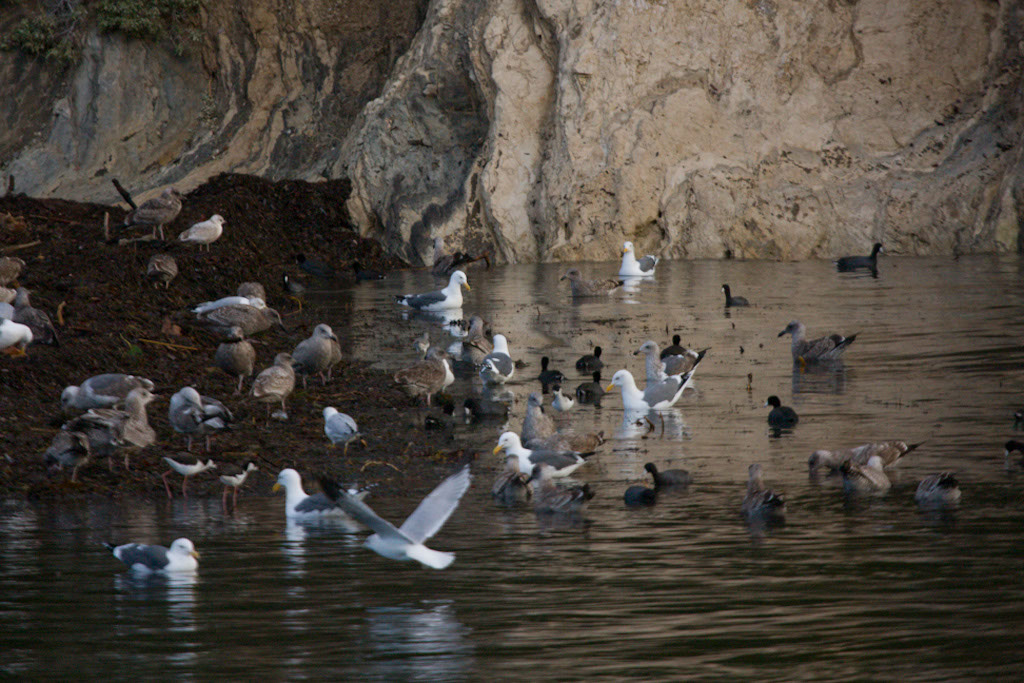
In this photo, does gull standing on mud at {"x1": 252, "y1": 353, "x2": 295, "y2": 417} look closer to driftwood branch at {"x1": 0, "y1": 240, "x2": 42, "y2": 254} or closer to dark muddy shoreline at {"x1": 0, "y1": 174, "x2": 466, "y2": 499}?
dark muddy shoreline at {"x1": 0, "y1": 174, "x2": 466, "y2": 499}

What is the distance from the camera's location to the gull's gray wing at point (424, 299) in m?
21.1

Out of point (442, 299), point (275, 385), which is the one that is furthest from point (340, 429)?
point (442, 299)

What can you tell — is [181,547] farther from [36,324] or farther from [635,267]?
[635,267]

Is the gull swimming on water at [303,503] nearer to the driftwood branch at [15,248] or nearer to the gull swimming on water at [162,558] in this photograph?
the gull swimming on water at [162,558]

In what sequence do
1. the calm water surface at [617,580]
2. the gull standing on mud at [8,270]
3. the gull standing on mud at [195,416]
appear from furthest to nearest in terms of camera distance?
the gull standing on mud at [8,270], the gull standing on mud at [195,416], the calm water surface at [617,580]

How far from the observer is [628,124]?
95.3ft

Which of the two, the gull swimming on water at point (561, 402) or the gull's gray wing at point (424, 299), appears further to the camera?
the gull's gray wing at point (424, 299)

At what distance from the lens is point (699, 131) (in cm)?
2930

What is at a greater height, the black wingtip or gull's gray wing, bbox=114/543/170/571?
the black wingtip

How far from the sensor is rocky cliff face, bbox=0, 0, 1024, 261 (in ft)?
93.0

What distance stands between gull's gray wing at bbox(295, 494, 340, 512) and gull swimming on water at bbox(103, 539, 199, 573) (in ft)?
4.99

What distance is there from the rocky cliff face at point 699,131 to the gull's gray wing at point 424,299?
8475mm

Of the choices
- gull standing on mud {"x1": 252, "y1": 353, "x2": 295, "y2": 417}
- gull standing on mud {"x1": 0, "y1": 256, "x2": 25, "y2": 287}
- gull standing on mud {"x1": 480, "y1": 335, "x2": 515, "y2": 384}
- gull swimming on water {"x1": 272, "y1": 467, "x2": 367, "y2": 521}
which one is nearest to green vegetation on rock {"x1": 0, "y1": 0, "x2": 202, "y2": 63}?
gull standing on mud {"x1": 0, "y1": 256, "x2": 25, "y2": 287}

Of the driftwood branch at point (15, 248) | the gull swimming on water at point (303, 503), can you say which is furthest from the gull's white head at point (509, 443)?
the driftwood branch at point (15, 248)
